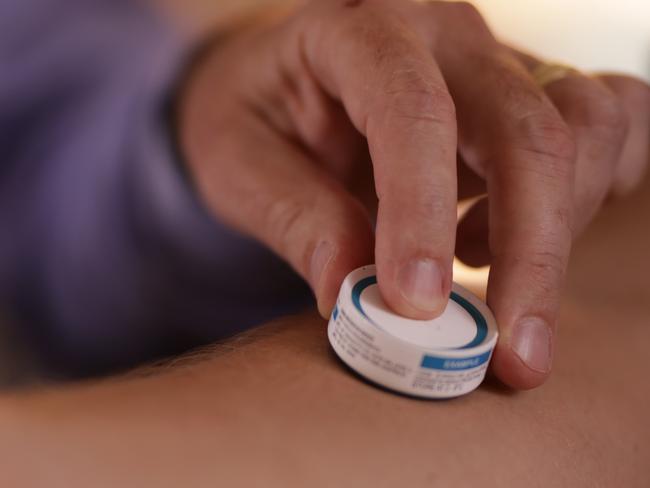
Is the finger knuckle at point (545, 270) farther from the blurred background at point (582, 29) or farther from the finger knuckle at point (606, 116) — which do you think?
the blurred background at point (582, 29)

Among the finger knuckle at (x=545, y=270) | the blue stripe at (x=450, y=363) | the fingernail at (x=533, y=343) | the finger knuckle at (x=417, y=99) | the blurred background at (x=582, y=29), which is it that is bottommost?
the blurred background at (x=582, y=29)

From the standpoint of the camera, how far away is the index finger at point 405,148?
511 mm

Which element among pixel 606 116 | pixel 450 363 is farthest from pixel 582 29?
pixel 450 363

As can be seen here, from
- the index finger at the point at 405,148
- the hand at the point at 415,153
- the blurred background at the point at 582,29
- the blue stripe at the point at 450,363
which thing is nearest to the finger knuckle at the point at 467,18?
the hand at the point at 415,153

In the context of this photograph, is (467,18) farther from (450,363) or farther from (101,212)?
(101,212)

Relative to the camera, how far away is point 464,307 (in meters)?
0.55

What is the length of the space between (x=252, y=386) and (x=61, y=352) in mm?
731

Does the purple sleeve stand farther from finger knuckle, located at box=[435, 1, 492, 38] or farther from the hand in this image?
finger knuckle, located at box=[435, 1, 492, 38]

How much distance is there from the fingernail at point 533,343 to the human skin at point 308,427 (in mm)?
32

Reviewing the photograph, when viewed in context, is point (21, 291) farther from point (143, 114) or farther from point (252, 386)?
point (252, 386)

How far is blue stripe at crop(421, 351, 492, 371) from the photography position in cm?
46

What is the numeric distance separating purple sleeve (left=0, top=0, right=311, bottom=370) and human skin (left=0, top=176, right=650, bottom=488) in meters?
0.48

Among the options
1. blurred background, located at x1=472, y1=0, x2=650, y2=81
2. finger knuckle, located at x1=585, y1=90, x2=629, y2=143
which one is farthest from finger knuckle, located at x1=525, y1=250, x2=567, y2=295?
blurred background, located at x1=472, y1=0, x2=650, y2=81

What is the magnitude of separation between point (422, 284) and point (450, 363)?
63 millimetres
